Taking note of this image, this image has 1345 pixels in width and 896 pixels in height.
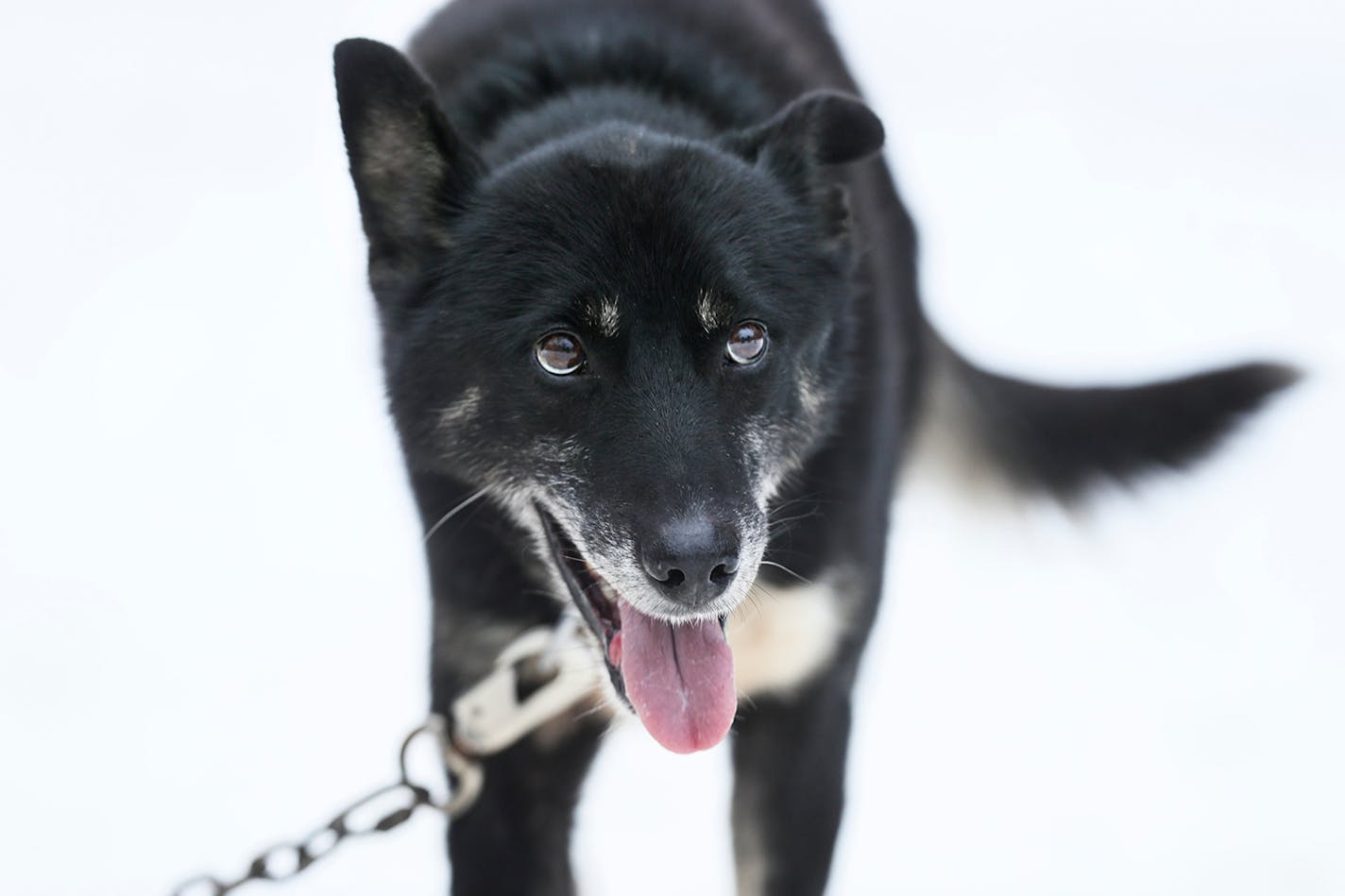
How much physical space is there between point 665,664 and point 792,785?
1.75ft

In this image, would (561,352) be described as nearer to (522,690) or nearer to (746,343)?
(746,343)

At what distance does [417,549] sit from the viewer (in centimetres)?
359

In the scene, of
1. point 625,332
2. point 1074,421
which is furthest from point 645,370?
point 1074,421

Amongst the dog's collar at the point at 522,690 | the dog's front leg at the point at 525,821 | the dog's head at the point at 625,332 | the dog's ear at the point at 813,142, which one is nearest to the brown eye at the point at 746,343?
the dog's head at the point at 625,332

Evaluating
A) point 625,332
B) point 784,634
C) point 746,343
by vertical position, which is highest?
point 625,332

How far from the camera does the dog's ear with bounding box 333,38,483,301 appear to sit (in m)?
2.09

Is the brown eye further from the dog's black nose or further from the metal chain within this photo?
the metal chain

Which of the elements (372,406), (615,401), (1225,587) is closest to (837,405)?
(615,401)

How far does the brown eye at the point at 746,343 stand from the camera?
84.4 inches

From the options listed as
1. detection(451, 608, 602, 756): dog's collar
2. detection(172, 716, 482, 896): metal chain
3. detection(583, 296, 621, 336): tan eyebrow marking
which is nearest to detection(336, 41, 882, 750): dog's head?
detection(583, 296, 621, 336): tan eyebrow marking

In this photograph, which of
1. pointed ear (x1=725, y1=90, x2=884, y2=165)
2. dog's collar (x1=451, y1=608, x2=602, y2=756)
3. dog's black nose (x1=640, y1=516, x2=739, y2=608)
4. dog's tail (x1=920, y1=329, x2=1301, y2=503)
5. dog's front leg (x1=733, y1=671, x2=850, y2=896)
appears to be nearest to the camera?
dog's black nose (x1=640, y1=516, x2=739, y2=608)

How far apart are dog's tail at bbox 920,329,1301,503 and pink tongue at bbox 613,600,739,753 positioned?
1.19 metres

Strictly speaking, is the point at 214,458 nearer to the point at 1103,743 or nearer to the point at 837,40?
the point at 837,40

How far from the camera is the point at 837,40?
337 cm
